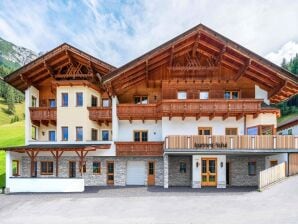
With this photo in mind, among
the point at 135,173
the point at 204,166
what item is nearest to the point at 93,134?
the point at 135,173

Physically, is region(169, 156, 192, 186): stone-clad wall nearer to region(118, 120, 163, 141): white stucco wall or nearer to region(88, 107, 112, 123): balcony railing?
region(118, 120, 163, 141): white stucco wall

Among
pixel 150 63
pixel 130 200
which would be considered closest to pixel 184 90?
pixel 150 63

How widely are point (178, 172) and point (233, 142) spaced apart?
5572 mm

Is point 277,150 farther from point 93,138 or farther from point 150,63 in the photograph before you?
point 93,138

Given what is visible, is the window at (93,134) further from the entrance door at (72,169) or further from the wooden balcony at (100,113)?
the entrance door at (72,169)

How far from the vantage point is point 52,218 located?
48.2ft

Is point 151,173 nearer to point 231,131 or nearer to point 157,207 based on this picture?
point 231,131

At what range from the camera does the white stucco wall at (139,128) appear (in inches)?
1042

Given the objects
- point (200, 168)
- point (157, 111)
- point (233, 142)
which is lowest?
point (200, 168)

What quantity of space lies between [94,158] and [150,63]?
935 centimetres

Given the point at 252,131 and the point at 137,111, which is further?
the point at 137,111

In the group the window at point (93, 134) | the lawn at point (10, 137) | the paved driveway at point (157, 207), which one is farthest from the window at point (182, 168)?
the lawn at point (10, 137)

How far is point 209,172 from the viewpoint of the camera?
24094mm

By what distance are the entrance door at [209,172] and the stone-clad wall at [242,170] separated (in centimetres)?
195
